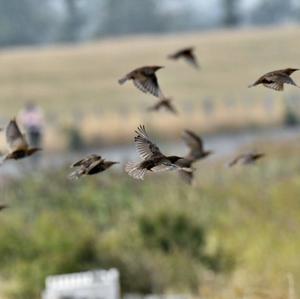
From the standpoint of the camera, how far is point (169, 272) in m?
13.6

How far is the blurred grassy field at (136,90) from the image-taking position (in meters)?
41.9

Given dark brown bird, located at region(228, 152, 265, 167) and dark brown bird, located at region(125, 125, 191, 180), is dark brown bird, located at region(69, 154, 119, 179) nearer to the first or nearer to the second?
dark brown bird, located at region(125, 125, 191, 180)

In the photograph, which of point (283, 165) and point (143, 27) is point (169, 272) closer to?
point (283, 165)

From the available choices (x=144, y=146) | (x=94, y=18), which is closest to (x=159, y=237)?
(x=144, y=146)

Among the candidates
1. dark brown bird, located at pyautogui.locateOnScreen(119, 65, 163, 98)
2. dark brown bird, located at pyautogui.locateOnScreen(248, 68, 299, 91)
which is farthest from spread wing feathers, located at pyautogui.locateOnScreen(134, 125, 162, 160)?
dark brown bird, located at pyautogui.locateOnScreen(119, 65, 163, 98)

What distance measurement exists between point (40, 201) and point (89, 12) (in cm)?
7802

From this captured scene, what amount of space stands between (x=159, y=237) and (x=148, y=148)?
7.94 meters

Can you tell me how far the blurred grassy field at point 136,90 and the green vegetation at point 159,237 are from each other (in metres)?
20.5

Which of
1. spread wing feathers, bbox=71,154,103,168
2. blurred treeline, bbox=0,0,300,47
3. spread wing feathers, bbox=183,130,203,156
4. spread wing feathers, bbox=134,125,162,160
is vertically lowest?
spread wing feathers, bbox=134,125,162,160

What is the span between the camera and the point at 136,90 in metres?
51.2

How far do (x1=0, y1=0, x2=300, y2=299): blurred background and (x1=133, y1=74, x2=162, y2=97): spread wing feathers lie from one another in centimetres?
305

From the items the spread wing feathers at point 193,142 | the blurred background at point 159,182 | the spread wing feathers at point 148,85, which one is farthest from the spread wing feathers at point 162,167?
the blurred background at point 159,182

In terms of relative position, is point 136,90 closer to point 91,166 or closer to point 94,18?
point 94,18

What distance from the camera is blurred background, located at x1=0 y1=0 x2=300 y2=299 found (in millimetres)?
13562
